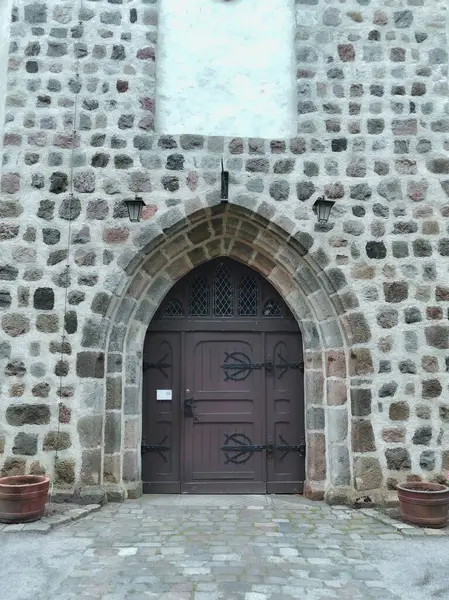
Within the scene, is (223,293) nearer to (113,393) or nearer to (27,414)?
(113,393)

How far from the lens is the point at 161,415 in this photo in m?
5.33

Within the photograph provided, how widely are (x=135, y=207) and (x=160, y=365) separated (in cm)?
152

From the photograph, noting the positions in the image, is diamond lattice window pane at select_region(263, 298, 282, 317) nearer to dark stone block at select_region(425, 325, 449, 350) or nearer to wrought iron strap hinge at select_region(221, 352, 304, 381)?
wrought iron strap hinge at select_region(221, 352, 304, 381)

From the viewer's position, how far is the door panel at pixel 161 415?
17.3ft

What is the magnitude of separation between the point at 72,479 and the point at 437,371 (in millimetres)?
3227

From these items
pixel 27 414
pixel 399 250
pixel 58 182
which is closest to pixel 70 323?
pixel 27 414

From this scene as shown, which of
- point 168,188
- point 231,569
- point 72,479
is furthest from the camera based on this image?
point 168,188

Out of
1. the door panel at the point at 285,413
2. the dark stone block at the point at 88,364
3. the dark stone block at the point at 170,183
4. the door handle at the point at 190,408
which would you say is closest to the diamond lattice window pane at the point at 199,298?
the door panel at the point at 285,413

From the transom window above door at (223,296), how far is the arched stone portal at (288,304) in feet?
0.70

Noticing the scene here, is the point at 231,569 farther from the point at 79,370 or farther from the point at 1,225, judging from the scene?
the point at 1,225

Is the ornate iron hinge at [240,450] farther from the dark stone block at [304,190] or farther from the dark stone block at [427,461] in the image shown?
the dark stone block at [304,190]

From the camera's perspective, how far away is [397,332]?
16.2ft

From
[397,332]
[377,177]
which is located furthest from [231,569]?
[377,177]

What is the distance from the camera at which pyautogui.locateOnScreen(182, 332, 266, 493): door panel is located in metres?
5.27
